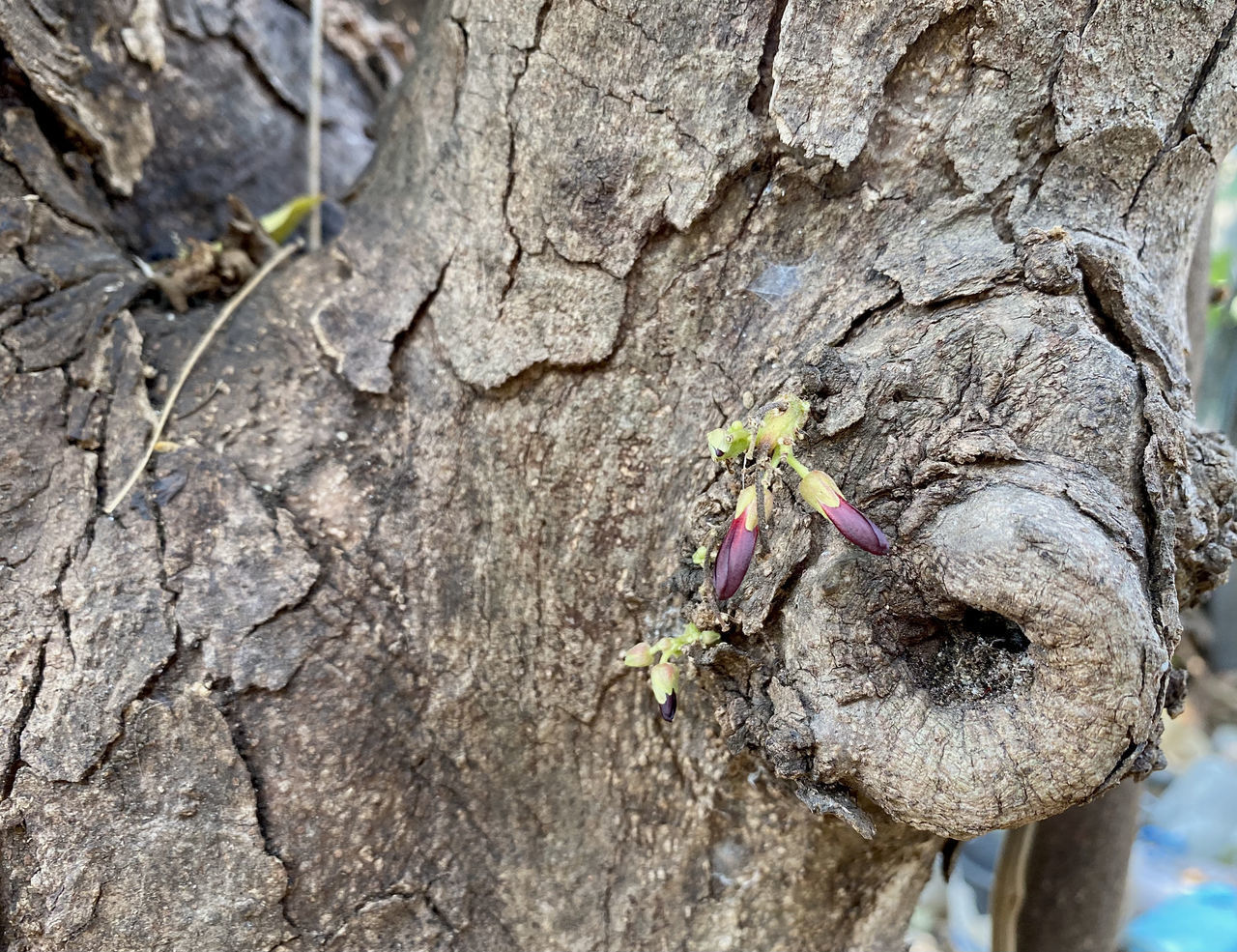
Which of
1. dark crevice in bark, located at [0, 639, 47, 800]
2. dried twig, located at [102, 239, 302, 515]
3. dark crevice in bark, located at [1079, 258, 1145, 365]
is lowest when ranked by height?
dark crevice in bark, located at [0, 639, 47, 800]

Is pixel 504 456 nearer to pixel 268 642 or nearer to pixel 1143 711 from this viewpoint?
pixel 268 642

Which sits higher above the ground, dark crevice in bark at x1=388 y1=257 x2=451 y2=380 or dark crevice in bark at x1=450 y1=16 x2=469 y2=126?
dark crevice in bark at x1=450 y1=16 x2=469 y2=126

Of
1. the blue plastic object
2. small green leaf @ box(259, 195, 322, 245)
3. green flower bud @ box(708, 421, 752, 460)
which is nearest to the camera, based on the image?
green flower bud @ box(708, 421, 752, 460)

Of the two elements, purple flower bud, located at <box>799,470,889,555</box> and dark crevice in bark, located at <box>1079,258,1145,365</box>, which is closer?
purple flower bud, located at <box>799,470,889,555</box>

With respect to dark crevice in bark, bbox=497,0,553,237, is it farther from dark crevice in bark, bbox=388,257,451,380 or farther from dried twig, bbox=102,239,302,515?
dried twig, bbox=102,239,302,515

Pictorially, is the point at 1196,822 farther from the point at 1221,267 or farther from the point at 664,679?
the point at 664,679

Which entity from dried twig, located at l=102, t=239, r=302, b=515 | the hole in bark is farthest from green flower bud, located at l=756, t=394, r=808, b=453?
dried twig, located at l=102, t=239, r=302, b=515

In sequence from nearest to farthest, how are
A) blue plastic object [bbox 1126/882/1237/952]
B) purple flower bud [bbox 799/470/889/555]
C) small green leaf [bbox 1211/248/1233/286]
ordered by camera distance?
purple flower bud [bbox 799/470/889/555]
small green leaf [bbox 1211/248/1233/286]
blue plastic object [bbox 1126/882/1237/952]

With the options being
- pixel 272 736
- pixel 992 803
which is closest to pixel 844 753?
pixel 992 803
